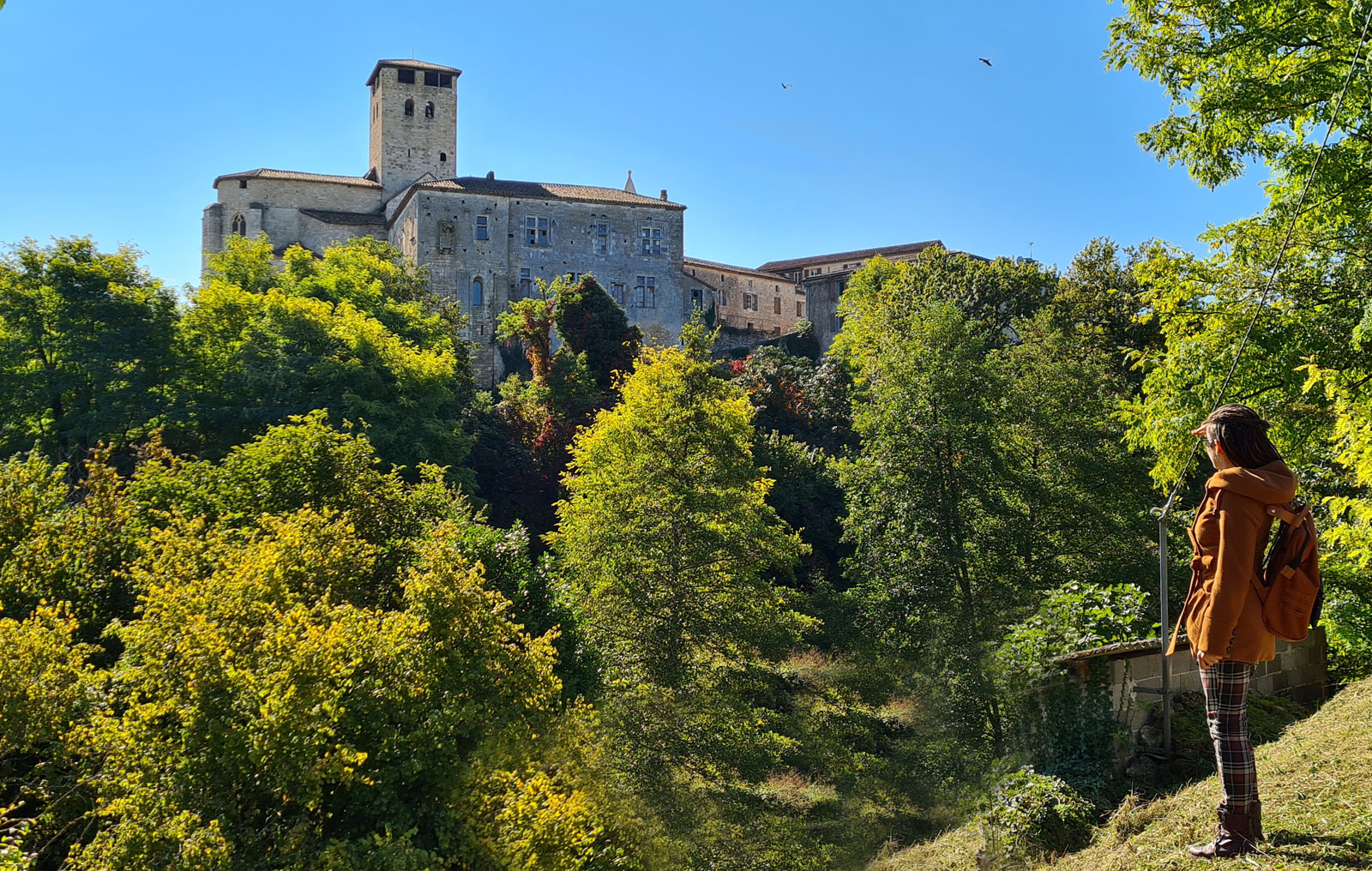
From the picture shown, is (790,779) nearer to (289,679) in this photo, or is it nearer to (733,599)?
(733,599)

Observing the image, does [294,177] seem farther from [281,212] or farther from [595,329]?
[595,329]

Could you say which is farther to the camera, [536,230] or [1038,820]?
[536,230]

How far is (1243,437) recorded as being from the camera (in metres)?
5.90

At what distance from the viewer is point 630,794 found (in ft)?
54.4

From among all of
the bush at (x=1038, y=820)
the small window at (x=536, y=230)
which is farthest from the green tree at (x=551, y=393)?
the bush at (x=1038, y=820)

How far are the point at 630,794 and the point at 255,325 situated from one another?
24.2 meters

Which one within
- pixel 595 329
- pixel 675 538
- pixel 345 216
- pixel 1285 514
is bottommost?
pixel 1285 514

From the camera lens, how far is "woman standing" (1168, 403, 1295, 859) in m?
5.69

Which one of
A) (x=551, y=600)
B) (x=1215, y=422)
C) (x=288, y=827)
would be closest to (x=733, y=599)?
(x=551, y=600)

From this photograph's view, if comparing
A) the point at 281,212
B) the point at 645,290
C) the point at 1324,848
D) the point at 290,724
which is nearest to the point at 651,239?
the point at 645,290

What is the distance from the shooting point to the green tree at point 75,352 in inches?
1261

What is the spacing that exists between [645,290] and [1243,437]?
207ft

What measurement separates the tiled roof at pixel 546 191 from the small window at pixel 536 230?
128 cm

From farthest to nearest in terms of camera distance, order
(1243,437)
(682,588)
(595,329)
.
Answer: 1. (595,329)
2. (682,588)
3. (1243,437)
